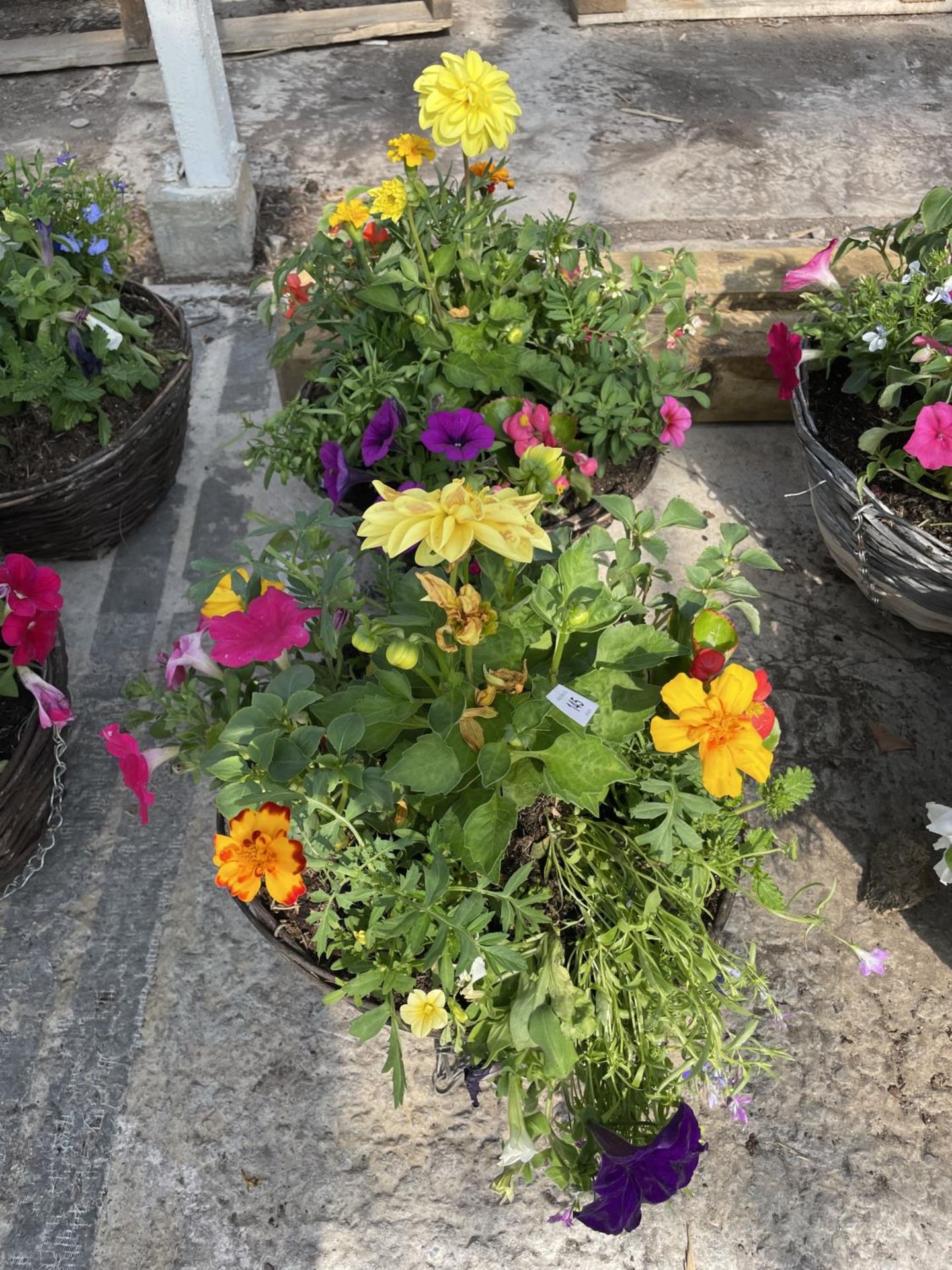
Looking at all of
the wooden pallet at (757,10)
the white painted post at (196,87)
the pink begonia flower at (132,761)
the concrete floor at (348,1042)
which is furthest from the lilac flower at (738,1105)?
the wooden pallet at (757,10)

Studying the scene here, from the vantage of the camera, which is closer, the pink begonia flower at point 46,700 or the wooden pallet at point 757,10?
the pink begonia flower at point 46,700

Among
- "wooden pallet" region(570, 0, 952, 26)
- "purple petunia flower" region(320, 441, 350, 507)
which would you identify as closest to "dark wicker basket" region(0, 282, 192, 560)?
"purple petunia flower" region(320, 441, 350, 507)

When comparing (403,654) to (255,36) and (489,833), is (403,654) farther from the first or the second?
(255,36)

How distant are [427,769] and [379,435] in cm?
75

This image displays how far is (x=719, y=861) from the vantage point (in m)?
1.20

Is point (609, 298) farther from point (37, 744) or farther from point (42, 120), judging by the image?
point (42, 120)

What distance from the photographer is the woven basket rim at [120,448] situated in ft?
5.84

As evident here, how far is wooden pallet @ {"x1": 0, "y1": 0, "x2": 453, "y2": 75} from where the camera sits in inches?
149

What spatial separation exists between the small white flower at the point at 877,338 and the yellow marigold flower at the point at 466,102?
2.40 feet

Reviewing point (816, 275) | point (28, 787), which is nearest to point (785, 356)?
point (816, 275)

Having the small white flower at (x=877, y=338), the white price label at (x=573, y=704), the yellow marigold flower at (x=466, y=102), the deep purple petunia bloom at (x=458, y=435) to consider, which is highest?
the yellow marigold flower at (x=466, y=102)

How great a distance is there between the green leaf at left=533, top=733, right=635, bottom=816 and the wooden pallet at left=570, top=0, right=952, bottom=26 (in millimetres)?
4022

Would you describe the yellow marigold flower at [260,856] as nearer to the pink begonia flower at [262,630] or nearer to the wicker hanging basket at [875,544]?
the pink begonia flower at [262,630]

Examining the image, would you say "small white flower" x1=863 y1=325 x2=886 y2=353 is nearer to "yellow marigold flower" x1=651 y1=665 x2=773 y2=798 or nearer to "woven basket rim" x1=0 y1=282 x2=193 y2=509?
"yellow marigold flower" x1=651 y1=665 x2=773 y2=798
